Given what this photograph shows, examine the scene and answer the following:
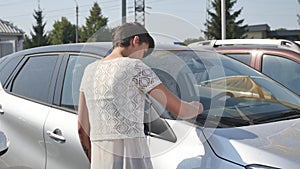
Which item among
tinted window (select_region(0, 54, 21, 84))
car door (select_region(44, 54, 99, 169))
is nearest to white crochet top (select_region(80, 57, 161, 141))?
car door (select_region(44, 54, 99, 169))

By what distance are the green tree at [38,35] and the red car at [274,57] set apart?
1652 inches

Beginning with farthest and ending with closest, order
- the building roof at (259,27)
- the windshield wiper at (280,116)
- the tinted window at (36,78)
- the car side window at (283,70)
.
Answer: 1. the building roof at (259,27)
2. the car side window at (283,70)
3. the tinted window at (36,78)
4. the windshield wiper at (280,116)

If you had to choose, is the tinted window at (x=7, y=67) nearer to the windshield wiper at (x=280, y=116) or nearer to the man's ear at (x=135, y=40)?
the man's ear at (x=135, y=40)

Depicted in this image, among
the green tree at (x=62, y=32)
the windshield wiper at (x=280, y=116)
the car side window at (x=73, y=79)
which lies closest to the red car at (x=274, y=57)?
the car side window at (x=73, y=79)

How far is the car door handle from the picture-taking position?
2.74m

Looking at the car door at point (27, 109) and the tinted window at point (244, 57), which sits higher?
the tinted window at point (244, 57)

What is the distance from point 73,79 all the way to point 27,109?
563 mm

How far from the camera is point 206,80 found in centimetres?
266

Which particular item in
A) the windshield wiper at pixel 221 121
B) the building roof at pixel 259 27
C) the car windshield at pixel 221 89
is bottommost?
the windshield wiper at pixel 221 121

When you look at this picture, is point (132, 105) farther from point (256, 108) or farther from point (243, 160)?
point (256, 108)

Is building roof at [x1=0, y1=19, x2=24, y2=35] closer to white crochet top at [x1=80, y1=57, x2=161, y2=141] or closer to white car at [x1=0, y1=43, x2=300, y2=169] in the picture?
white car at [x1=0, y1=43, x2=300, y2=169]

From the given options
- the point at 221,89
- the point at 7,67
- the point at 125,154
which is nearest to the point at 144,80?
the point at 125,154

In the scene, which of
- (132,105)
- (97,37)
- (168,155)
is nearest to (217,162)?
(168,155)

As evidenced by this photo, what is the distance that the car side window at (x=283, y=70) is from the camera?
4410 millimetres
